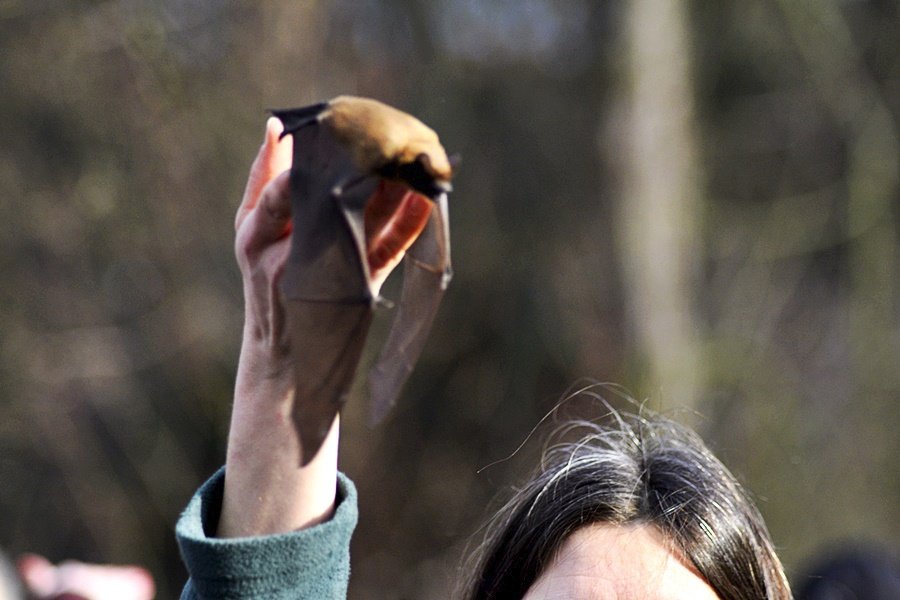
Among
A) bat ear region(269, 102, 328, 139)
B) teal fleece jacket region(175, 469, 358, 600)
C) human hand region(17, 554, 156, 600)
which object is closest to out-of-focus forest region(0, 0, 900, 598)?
human hand region(17, 554, 156, 600)

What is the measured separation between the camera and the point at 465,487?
765cm

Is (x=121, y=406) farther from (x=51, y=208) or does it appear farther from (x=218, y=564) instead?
(x=218, y=564)

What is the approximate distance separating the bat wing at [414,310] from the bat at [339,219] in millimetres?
21

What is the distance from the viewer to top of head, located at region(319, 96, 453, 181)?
1.26 m

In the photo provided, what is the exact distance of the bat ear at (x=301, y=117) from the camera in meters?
1.33

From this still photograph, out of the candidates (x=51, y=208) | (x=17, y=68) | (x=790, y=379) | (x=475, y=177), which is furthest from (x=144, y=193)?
(x=790, y=379)

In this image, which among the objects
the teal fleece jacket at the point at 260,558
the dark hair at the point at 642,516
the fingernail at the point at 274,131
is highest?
the fingernail at the point at 274,131

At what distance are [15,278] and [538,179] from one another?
3347mm

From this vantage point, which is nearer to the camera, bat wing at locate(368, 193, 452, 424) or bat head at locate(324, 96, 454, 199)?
bat head at locate(324, 96, 454, 199)

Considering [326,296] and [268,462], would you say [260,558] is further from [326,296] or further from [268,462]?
[326,296]

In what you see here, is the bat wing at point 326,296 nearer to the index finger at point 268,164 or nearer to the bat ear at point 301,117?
the bat ear at point 301,117

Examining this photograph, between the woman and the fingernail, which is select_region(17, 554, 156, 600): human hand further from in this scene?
the fingernail

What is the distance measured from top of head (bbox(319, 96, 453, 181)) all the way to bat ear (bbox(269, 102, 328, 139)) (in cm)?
3

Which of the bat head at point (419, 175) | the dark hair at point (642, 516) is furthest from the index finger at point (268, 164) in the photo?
the dark hair at point (642, 516)
